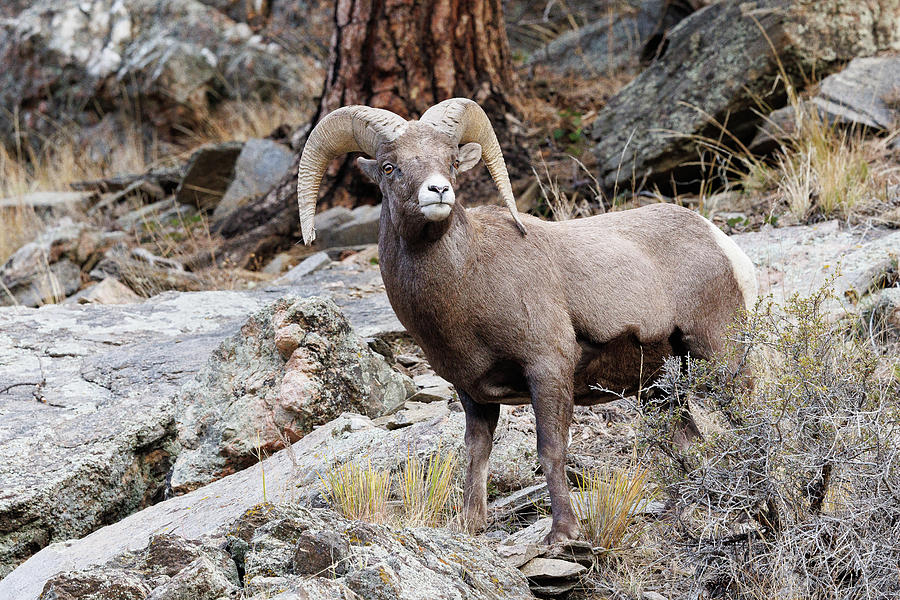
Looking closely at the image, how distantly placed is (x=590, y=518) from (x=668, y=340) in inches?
39.9

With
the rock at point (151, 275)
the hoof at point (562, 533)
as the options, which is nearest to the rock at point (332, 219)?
the rock at point (151, 275)

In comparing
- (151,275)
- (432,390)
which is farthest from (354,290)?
(151,275)

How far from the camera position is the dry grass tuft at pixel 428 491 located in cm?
426

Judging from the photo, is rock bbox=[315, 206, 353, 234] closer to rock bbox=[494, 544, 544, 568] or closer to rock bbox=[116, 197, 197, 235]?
rock bbox=[116, 197, 197, 235]

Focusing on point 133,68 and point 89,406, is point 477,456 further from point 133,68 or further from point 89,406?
point 133,68

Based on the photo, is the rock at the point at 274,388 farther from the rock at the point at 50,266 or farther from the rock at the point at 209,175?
the rock at the point at 209,175

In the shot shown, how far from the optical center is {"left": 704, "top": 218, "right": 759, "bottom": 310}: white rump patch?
16.1 feet

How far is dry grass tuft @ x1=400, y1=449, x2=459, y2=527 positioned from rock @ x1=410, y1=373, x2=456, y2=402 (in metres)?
1.54

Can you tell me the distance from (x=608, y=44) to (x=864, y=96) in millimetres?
4931

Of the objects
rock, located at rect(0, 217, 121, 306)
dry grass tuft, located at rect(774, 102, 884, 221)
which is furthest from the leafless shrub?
rock, located at rect(0, 217, 121, 306)

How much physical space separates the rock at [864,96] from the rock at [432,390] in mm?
4533

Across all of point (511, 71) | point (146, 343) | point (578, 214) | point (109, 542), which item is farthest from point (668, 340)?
point (511, 71)

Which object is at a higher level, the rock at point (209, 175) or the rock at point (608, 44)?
the rock at point (608, 44)

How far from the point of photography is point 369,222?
9219 millimetres
